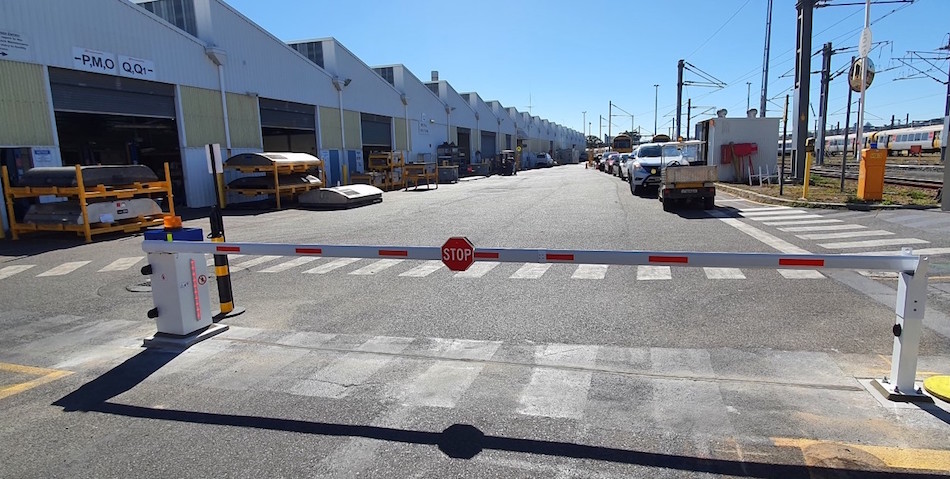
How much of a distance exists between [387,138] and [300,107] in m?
10.1

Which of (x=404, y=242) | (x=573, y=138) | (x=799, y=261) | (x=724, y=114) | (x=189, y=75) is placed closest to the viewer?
(x=799, y=261)

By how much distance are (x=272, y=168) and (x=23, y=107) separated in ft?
24.1

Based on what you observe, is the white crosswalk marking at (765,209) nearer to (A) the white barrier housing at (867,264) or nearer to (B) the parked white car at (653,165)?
(B) the parked white car at (653,165)

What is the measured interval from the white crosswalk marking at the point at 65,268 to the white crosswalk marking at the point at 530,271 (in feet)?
26.7

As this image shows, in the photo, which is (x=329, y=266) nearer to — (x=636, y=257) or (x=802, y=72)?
(x=636, y=257)

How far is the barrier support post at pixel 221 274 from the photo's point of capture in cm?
616

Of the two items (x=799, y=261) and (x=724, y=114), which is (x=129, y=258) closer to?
(x=799, y=261)

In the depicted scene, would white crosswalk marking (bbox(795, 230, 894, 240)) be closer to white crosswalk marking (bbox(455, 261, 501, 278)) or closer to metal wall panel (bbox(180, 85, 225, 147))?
white crosswalk marking (bbox(455, 261, 501, 278))

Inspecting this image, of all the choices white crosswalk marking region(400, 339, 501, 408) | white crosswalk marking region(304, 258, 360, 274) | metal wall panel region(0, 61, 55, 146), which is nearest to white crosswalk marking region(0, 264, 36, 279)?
white crosswalk marking region(304, 258, 360, 274)

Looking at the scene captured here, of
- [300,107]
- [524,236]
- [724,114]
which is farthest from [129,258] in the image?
[724,114]

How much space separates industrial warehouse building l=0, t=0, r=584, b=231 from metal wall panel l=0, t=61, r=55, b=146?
3 cm

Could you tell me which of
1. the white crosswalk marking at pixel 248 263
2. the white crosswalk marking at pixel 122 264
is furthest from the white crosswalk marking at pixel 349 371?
the white crosswalk marking at pixel 122 264

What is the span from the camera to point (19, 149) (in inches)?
567

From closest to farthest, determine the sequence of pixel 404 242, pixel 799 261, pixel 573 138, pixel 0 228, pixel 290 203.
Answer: pixel 799 261, pixel 404 242, pixel 0 228, pixel 290 203, pixel 573 138
